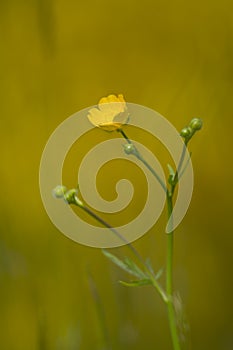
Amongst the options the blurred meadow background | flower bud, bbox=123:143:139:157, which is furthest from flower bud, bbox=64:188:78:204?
the blurred meadow background

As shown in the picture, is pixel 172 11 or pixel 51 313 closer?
pixel 51 313

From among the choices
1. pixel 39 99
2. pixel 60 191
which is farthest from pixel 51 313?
pixel 60 191

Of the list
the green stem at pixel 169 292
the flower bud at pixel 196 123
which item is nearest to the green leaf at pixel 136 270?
the green stem at pixel 169 292

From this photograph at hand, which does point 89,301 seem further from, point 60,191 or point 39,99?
point 60,191

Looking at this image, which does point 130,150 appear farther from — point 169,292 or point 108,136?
point 108,136

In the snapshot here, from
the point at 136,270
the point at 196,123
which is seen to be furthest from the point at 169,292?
the point at 196,123

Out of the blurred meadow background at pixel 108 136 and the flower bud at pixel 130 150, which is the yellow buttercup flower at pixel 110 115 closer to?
the flower bud at pixel 130 150
